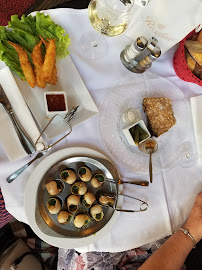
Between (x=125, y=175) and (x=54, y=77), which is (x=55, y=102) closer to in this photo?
(x=54, y=77)

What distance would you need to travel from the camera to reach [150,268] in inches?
46.5

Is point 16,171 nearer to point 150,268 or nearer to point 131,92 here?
point 131,92

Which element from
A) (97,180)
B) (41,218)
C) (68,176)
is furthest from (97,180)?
(41,218)

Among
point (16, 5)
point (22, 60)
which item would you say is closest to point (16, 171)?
point (22, 60)

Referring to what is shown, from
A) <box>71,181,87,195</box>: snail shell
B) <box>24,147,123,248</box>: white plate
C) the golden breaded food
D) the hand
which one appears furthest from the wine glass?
the hand

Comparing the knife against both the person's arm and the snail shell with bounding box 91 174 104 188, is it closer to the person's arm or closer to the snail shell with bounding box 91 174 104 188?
the snail shell with bounding box 91 174 104 188

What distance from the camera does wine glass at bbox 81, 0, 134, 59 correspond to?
100 cm

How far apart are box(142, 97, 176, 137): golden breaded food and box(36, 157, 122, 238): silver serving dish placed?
0.25 m

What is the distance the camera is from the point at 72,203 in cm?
111

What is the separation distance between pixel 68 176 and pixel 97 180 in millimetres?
118

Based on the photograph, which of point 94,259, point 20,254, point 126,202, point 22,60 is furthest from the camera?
point 20,254

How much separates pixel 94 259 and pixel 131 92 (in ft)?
2.54

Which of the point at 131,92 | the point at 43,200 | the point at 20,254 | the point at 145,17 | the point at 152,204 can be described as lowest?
the point at 20,254

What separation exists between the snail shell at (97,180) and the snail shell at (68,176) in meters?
0.08
